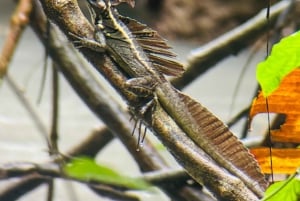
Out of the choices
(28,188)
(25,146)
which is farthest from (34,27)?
(25,146)

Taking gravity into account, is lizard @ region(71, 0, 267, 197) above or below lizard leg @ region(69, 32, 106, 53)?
below

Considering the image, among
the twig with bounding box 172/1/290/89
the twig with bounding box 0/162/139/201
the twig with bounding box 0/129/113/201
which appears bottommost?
the twig with bounding box 0/129/113/201

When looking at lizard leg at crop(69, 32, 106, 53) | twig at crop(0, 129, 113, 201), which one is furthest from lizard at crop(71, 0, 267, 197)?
twig at crop(0, 129, 113, 201)

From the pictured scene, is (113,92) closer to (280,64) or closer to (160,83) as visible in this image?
(160,83)

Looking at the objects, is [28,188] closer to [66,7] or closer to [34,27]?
[34,27]

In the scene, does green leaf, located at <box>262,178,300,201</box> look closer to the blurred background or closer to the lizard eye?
the lizard eye

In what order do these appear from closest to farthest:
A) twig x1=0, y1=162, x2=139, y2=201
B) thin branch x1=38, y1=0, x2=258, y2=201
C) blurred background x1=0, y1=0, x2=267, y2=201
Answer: thin branch x1=38, y1=0, x2=258, y2=201 < twig x1=0, y1=162, x2=139, y2=201 < blurred background x1=0, y1=0, x2=267, y2=201
